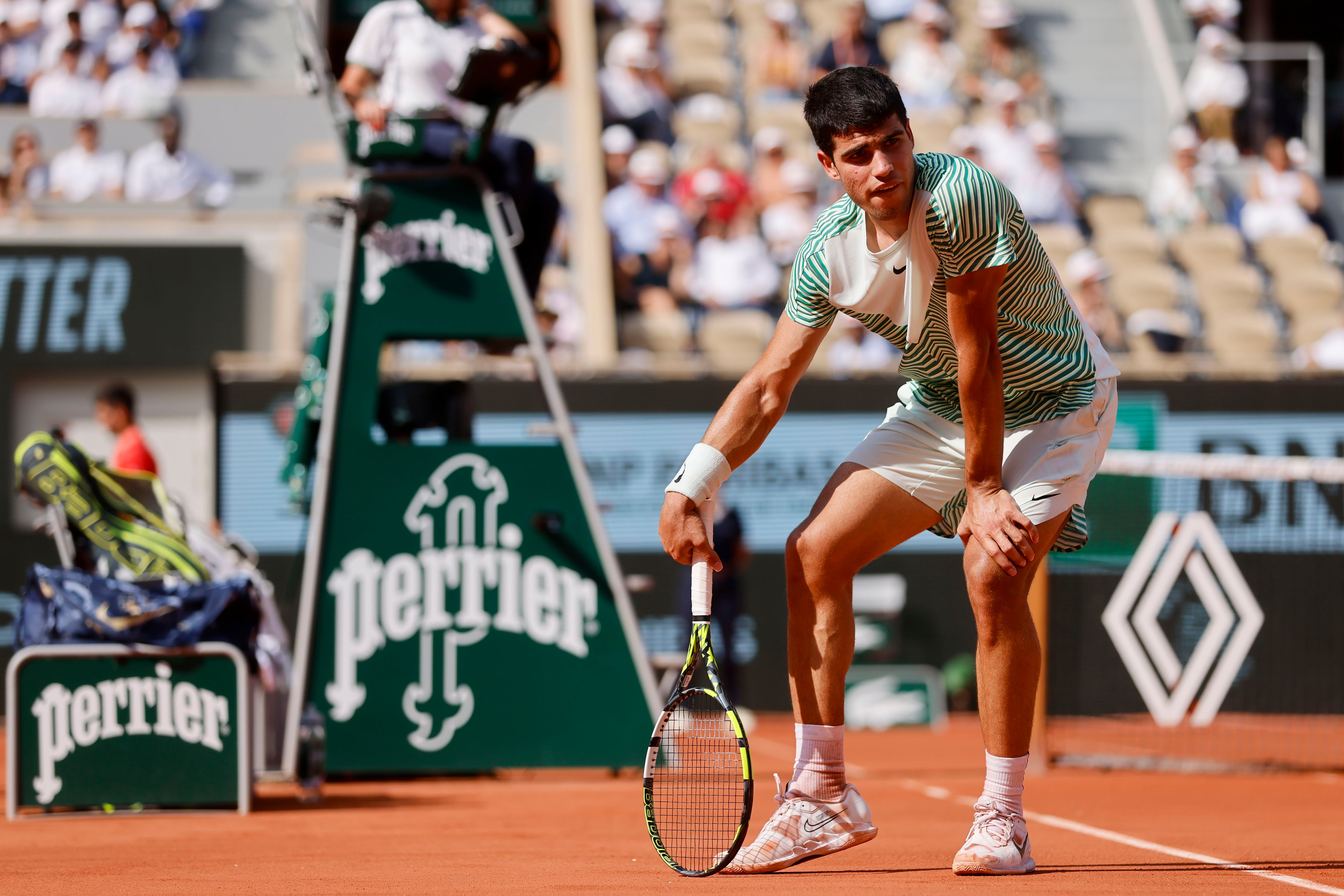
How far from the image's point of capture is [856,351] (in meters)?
12.3

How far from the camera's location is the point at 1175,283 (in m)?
13.3

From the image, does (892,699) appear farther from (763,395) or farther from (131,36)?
(131,36)

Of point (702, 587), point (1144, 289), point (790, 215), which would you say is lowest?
point (702, 587)

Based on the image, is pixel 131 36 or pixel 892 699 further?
pixel 131 36

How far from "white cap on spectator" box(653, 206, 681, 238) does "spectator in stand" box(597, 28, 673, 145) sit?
1.41 metres

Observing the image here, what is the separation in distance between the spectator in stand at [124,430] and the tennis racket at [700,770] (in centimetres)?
488

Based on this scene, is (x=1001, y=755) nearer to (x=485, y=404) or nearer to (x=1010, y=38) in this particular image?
(x=485, y=404)

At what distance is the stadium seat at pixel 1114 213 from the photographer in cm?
1416

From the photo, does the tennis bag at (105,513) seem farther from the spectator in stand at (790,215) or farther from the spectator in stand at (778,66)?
the spectator in stand at (778,66)

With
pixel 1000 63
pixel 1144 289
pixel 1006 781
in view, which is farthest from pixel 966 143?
pixel 1006 781

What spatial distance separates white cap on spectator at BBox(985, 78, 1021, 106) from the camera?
14617 mm

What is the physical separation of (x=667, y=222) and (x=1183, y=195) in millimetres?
4674

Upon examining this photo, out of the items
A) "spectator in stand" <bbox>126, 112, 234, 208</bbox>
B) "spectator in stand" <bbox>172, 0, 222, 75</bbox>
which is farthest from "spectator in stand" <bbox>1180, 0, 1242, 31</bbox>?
"spectator in stand" <bbox>126, 112, 234, 208</bbox>

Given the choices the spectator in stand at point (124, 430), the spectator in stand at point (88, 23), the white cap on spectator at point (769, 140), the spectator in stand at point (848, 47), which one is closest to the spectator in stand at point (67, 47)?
the spectator in stand at point (88, 23)
